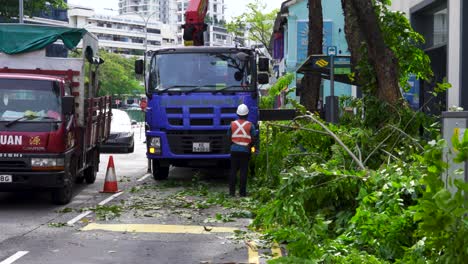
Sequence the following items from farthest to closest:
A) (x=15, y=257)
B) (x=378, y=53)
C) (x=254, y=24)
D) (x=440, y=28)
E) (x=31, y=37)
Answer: (x=254, y=24), (x=440, y=28), (x=31, y=37), (x=378, y=53), (x=15, y=257)

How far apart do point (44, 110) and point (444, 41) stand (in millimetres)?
12492

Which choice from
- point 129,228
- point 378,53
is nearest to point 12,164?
point 129,228

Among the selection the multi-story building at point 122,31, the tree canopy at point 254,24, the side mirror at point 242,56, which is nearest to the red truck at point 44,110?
the side mirror at point 242,56

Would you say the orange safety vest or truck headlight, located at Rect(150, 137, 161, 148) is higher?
the orange safety vest

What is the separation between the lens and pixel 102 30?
14700cm

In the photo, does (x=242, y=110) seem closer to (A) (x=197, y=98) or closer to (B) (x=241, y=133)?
(B) (x=241, y=133)

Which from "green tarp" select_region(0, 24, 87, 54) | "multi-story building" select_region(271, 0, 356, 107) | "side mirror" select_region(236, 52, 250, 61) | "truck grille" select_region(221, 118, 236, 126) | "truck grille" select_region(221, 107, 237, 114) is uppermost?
"multi-story building" select_region(271, 0, 356, 107)

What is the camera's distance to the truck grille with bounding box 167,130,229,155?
50.7 ft

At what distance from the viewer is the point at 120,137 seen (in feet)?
89.4

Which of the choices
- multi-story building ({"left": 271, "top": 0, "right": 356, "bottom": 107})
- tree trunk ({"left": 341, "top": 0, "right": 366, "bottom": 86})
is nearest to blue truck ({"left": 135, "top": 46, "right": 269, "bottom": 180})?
tree trunk ({"left": 341, "top": 0, "right": 366, "bottom": 86})

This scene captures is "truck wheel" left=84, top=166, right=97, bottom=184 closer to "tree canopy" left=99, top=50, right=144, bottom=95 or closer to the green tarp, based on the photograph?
the green tarp

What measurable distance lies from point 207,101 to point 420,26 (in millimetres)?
9892

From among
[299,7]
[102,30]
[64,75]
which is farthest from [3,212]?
[102,30]

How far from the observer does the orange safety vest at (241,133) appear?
13945 millimetres
